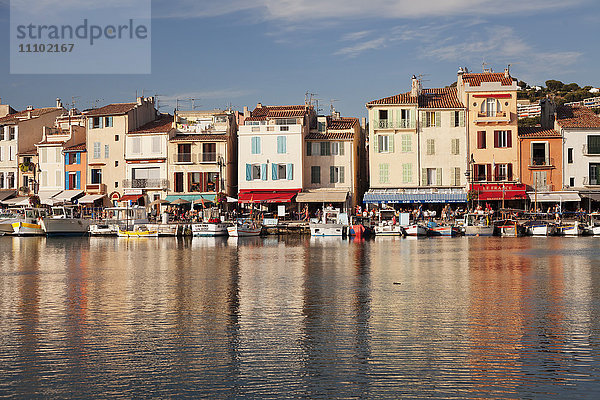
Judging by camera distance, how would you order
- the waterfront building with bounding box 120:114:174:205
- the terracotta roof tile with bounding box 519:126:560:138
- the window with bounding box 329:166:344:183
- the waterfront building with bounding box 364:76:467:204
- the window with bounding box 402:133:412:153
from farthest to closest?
the waterfront building with bounding box 120:114:174:205 → the window with bounding box 329:166:344:183 → the window with bounding box 402:133:412:153 → the waterfront building with bounding box 364:76:467:204 → the terracotta roof tile with bounding box 519:126:560:138

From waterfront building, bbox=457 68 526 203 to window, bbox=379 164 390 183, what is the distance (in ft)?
25.3

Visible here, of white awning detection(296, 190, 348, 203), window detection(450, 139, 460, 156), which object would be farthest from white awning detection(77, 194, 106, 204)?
window detection(450, 139, 460, 156)


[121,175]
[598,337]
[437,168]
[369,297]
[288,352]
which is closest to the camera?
[288,352]

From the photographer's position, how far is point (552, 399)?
50.6ft

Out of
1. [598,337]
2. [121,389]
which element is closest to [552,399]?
[598,337]

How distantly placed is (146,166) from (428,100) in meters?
29.4

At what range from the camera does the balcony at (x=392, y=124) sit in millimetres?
74312

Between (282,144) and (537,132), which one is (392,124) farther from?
(537,132)

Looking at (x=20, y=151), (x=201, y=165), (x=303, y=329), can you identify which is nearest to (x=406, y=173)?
(x=201, y=165)

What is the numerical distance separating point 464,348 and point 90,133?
224 ft

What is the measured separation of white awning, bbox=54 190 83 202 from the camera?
261 ft

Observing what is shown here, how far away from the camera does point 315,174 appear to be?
251 ft

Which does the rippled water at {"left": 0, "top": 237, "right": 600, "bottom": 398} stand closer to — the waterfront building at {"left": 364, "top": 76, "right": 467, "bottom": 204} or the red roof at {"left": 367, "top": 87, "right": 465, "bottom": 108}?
the waterfront building at {"left": 364, "top": 76, "right": 467, "bottom": 204}

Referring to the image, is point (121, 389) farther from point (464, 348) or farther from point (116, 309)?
point (116, 309)
